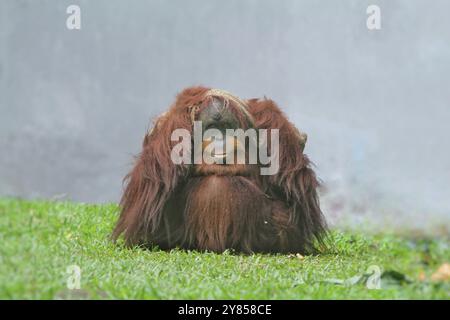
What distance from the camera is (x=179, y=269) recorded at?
387 centimetres

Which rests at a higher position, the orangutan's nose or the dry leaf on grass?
the orangutan's nose

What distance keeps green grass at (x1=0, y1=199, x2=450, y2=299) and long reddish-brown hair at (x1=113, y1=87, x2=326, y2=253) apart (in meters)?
0.14

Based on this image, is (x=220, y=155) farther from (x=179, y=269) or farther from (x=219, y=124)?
(x=179, y=269)

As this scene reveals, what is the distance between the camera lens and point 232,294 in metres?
3.17

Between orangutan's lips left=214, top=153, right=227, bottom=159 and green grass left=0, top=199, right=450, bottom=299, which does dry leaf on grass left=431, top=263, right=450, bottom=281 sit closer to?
green grass left=0, top=199, right=450, bottom=299

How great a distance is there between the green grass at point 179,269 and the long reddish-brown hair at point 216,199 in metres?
0.14

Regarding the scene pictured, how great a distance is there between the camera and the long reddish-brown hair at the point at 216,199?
457cm

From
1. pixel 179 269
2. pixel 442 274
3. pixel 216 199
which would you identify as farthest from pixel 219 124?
pixel 442 274

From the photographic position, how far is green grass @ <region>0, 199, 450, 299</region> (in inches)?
112

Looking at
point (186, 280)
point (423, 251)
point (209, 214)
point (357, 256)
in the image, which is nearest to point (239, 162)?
point (209, 214)

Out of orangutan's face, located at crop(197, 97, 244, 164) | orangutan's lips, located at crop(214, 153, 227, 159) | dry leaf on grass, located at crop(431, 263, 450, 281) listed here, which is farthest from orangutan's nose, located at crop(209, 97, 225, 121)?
dry leaf on grass, located at crop(431, 263, 450, 281)
